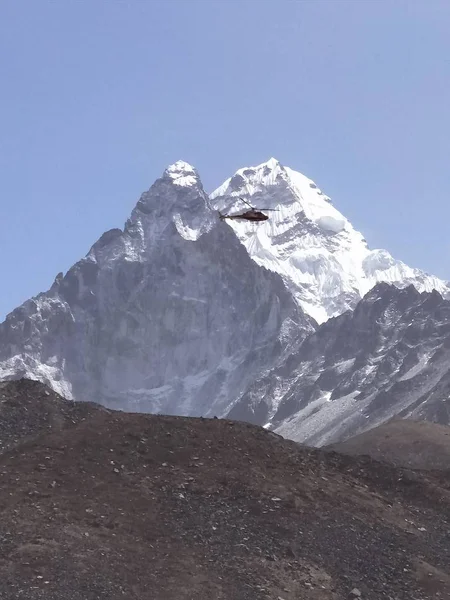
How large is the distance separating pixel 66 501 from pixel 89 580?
4.81 meters

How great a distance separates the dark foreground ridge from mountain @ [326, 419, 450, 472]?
4412 cm

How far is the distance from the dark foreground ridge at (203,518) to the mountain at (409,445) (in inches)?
1737

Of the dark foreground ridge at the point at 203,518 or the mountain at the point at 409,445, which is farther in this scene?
the mountain at the point at 409,445

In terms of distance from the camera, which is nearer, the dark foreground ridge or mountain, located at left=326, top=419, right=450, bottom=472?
the dark foreground ridge

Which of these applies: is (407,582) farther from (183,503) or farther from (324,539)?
(183,503)

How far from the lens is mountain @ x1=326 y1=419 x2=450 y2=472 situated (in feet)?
292

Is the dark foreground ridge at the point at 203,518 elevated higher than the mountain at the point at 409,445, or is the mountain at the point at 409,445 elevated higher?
the mountain at the point at 409,445

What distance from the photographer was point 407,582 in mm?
34500

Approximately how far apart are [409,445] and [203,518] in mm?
60404

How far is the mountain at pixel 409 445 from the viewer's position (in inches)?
3498

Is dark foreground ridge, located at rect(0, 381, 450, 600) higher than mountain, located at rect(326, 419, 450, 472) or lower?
lower

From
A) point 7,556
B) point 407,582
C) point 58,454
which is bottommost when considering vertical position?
point 407,582

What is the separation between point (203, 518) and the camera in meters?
35.6

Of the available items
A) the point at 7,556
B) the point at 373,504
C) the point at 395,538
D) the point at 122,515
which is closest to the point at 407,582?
the point at 395,538
